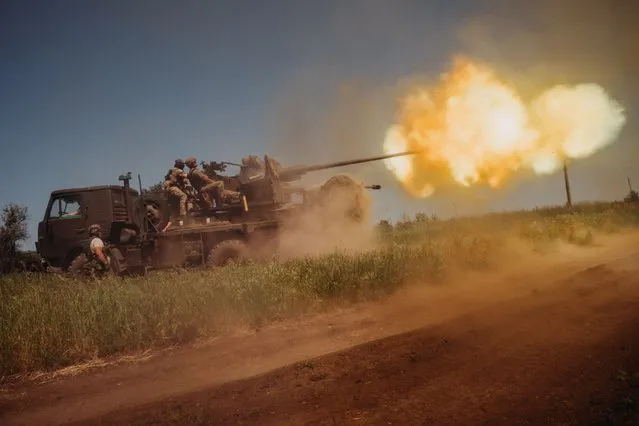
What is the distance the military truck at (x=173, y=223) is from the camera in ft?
45.1

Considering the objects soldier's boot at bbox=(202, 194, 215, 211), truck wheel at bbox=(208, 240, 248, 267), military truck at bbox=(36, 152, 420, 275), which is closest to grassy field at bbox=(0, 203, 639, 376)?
military truck at bbox=(36, 152, 420, 275)

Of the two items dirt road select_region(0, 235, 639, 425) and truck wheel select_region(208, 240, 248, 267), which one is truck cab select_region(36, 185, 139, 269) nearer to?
truck wheel select_region(208, 240, 248, 267)

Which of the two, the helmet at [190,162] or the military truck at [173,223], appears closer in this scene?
the military truck at [173,223]

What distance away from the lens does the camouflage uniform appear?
15062mm

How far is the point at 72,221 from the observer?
13766mm

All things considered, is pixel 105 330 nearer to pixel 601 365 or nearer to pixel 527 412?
pixel 527 412

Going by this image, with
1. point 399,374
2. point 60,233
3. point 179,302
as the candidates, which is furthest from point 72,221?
point 399,374

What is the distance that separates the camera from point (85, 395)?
523 cm

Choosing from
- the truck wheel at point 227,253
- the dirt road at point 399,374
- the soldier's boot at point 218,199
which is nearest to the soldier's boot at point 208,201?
the soldier's boot at point 218,199

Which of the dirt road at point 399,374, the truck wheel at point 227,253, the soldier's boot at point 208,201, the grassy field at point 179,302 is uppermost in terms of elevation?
the soldier's boot at point 208,201

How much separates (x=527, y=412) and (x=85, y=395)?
16.2ft

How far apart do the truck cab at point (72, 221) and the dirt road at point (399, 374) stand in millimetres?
8929

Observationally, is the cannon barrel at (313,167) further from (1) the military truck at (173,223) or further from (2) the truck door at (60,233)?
(2) the truck door at (60,233)

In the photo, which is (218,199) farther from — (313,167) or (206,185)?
(313,167)
